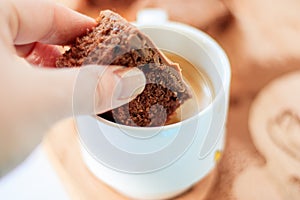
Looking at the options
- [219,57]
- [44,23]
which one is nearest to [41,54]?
[44,23]

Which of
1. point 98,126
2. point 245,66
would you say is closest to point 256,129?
point 245,66

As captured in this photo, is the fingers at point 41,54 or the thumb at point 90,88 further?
the fingers at point 41,54

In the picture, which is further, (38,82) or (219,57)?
(219,57)

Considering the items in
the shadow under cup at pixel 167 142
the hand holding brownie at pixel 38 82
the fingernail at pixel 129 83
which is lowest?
→ the shadow under cup at pixel 167 142

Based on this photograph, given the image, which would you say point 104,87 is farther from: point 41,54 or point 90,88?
point 41,54

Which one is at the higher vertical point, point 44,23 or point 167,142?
point 44,23

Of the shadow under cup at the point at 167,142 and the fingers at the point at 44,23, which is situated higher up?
the fingers at the point at 44,23
